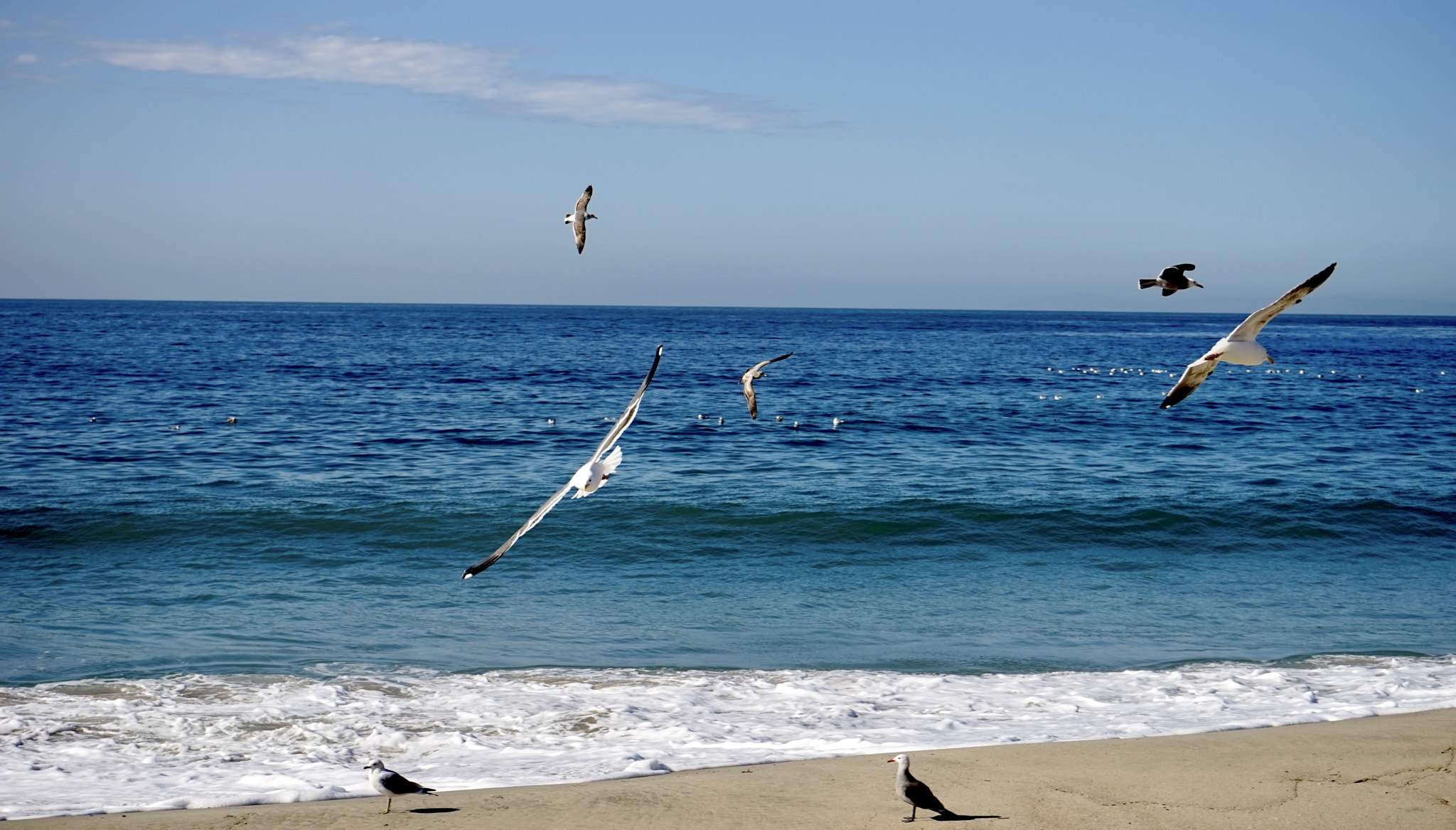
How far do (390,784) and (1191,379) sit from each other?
5.61 meters

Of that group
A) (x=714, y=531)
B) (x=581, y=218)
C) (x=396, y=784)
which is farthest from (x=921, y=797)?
(x=714, y=531)

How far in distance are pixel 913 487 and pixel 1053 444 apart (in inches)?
295

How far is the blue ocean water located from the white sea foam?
58 cm

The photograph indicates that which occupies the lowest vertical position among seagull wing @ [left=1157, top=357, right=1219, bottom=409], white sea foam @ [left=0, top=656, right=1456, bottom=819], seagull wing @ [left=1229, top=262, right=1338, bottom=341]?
white sea foam @ [left=0, top=656, right=1456, bottom=819]

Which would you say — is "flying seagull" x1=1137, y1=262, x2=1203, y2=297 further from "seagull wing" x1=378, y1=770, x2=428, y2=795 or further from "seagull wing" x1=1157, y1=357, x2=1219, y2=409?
"seagull wing" x1=378, y1=770, x2=428, y2=795

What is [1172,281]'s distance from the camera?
705 centimetres

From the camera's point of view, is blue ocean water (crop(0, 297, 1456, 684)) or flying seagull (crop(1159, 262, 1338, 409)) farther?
blue ocean water (crop(0, 297, 1456, 684))

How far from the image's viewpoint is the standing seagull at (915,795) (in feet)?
19.8

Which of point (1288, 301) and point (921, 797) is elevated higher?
point (1288, 301)

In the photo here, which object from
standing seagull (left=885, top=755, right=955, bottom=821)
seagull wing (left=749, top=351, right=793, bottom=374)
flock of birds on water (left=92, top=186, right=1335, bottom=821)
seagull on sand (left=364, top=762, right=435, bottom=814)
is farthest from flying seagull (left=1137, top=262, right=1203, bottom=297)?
seagull on sand (left=364, top=762, right=435, bottom=814)

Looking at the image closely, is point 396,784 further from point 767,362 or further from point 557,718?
point 767,362

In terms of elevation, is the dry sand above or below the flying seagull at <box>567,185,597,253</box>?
below

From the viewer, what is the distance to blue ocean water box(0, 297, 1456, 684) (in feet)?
35.2

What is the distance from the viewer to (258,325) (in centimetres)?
9650
